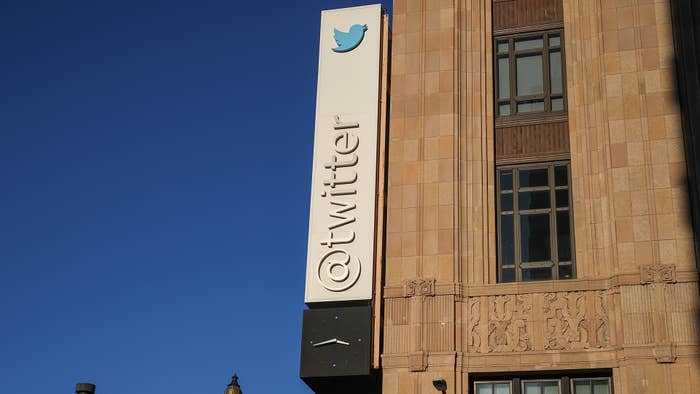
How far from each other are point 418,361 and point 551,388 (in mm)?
3495

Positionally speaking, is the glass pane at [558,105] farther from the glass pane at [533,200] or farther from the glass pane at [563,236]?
the glass pane at [563,236]

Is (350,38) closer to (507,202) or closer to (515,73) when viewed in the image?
(515,73)

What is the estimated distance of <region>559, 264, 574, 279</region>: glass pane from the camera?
1085 inches

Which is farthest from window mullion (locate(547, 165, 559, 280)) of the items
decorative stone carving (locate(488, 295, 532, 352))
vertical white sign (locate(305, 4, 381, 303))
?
vertical white sign (locate(305, 4, 381, 303))

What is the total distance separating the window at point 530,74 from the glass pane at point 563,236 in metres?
3.29

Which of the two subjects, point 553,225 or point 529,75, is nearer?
point 553,225

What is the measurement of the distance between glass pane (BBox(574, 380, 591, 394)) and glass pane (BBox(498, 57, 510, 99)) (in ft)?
28.7

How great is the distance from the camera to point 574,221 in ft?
91.7

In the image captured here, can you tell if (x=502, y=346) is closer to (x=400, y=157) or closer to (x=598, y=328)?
(x=598, y=328)

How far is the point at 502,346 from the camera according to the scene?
26.7 m

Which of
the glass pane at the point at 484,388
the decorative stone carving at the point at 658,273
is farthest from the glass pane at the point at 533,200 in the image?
the glass pane at the point at 484,388

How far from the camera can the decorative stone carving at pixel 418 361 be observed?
2658cm

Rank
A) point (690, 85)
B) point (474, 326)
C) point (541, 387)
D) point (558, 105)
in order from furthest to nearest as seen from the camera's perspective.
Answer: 1. point (558, 105)
2. point (690, 85)
3. point (474, 326)
4. point (541, 387)

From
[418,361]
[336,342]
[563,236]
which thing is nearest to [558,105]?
[563,236]
